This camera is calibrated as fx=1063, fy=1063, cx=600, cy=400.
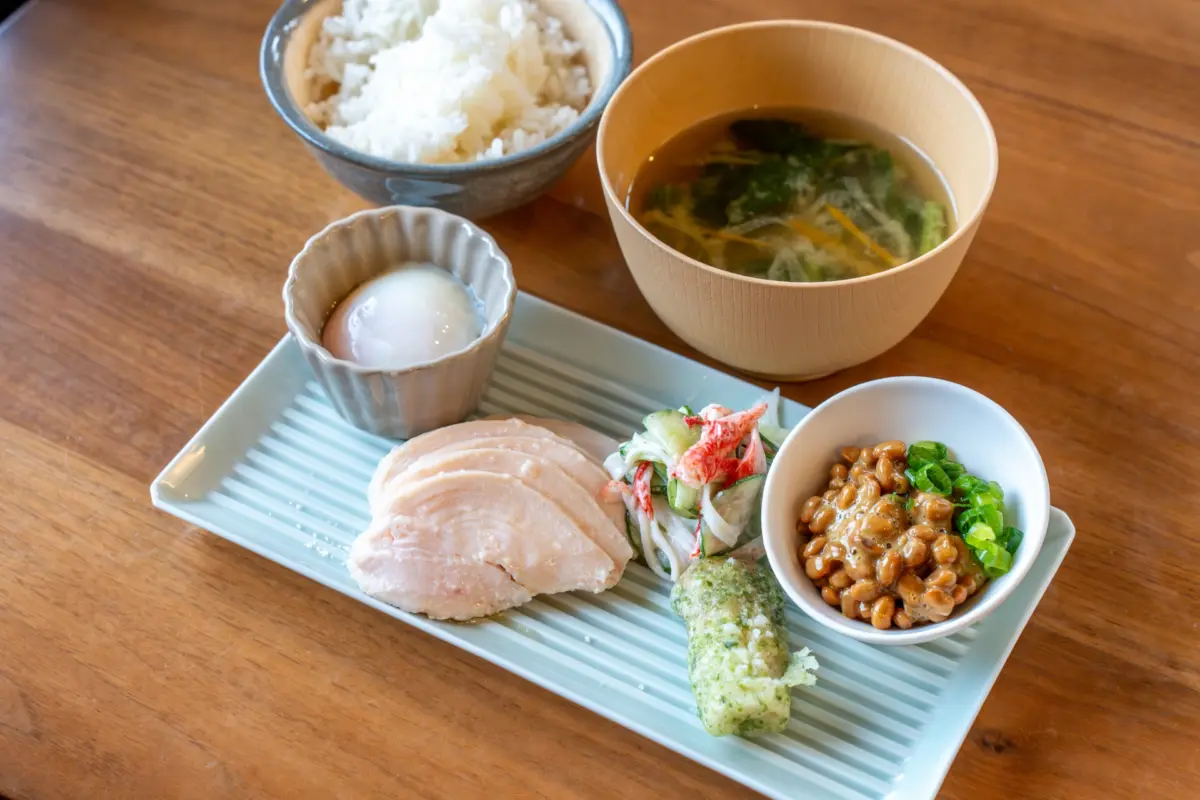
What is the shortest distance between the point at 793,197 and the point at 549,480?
1.82 ft

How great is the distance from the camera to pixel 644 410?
58.4 inches

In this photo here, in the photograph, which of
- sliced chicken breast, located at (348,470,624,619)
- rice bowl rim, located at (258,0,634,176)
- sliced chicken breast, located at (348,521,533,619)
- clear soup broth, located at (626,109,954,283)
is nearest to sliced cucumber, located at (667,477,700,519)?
sliced chicken breast, located at (348,470,624,619)

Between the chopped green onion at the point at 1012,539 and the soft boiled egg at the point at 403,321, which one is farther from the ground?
the soft boiled egg at the point at 403,321

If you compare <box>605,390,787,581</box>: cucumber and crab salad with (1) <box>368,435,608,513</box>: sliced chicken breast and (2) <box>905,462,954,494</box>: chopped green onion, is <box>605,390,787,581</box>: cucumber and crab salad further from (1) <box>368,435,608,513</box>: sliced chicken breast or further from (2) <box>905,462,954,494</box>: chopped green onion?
(2) <box>905,462,954,494</box>: chopped green onion

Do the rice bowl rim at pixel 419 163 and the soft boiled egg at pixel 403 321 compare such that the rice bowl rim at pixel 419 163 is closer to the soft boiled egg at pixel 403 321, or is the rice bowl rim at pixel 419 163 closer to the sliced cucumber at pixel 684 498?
the soft boiled egg at pixel 403 321

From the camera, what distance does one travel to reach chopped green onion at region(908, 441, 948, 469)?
1.26 m

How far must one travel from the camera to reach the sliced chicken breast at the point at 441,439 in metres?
1.34

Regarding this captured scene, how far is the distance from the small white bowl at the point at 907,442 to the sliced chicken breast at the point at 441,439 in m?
0.28

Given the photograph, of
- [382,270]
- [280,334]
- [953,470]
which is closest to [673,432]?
[953,470]

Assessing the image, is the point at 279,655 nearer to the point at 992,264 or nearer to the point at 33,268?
the point at 33,268

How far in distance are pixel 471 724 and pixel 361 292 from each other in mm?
611

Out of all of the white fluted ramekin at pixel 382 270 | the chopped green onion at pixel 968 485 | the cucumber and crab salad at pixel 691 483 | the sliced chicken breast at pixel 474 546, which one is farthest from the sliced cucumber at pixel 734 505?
the white fluted ramekin at pixel 382 270

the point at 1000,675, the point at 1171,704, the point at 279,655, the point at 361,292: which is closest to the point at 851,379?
the point at 1000,675

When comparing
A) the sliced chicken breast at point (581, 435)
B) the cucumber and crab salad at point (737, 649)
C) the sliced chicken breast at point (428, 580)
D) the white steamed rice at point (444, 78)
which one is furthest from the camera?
the white steamed rice at point (444, 78)
